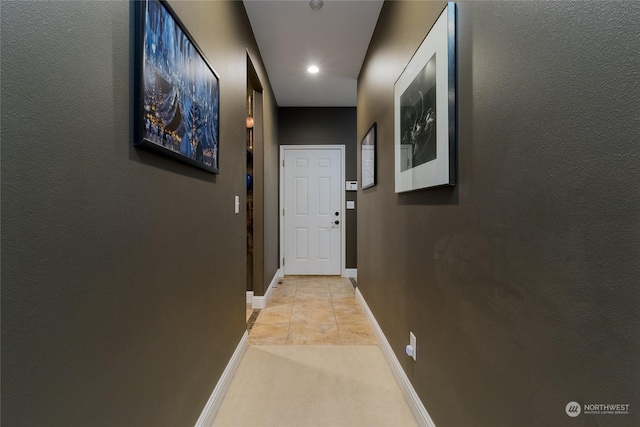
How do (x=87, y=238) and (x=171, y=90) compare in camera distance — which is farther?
(x=171, y=90)

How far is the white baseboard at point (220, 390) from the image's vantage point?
1.44 meters

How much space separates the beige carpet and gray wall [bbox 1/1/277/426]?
18.0 inches

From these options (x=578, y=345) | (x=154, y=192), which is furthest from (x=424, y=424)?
(x=154, y=192)

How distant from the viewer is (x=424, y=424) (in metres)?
1.42

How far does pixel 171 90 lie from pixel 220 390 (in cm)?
152

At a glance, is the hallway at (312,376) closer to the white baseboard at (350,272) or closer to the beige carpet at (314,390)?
the beige carpet at (314,390)

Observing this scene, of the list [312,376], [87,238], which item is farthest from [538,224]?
[312,376]

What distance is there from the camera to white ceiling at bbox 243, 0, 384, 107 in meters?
2.29

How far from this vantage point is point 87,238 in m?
0.70

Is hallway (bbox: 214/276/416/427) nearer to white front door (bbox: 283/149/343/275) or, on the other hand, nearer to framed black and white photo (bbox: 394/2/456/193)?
framed black and white photo (bbox: 394/2/456/193)

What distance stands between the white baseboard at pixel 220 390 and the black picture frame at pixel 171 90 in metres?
1.16

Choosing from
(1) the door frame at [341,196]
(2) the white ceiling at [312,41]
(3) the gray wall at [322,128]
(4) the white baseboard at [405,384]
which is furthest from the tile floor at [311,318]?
(2) the white ceiling at [312,41]

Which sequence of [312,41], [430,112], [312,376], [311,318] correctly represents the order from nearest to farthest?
1. [430,112]
2. [312,376]
3. [312,41]
4. [311,318]

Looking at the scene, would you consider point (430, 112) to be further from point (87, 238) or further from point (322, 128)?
point (322, 128)
